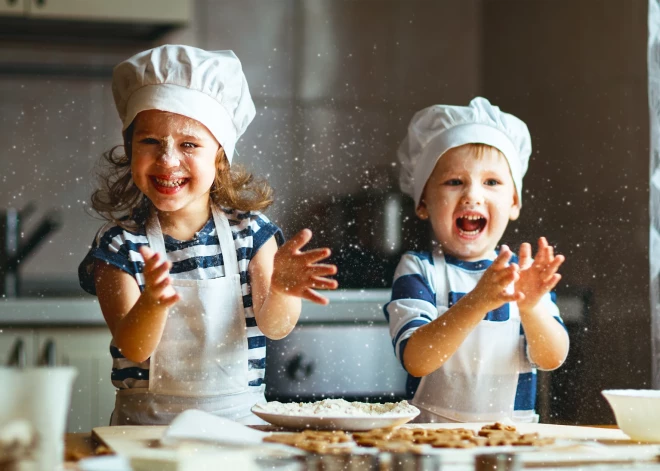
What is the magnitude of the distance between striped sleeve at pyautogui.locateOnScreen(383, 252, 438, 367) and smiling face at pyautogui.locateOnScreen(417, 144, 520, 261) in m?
0.03

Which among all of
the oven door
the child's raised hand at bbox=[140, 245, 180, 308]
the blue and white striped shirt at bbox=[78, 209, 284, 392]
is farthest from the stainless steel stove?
the child's raised hand at bbox=[140, 245, 180, 308]

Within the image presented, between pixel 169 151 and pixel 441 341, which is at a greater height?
pixel 169 151

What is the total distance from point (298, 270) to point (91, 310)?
0.18m

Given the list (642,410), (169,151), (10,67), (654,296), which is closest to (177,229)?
(169,151)

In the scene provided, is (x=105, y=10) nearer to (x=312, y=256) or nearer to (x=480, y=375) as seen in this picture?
(x=312, y=256)

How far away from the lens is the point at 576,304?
698 millimetres

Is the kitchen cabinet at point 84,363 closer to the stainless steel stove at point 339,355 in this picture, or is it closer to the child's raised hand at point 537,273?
the stainless steel stove at point 339,355

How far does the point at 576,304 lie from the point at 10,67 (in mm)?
461

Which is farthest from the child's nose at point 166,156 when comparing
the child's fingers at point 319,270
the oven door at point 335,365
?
the oven door at point 335,365

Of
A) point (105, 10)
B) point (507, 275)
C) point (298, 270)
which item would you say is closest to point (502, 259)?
point (507, 275)

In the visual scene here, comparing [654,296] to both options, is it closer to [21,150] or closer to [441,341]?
[441,341]

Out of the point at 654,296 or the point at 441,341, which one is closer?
the point at 441,341

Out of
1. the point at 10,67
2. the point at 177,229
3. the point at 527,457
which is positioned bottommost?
the point at 527,457

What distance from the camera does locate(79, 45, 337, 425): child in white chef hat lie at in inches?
19.6
